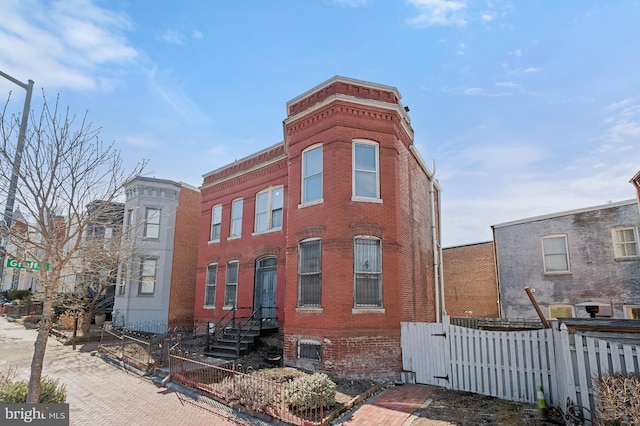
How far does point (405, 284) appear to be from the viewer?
1322 centimetres

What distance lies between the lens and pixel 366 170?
13.1m

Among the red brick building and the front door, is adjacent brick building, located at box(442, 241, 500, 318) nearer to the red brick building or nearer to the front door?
the red brick building

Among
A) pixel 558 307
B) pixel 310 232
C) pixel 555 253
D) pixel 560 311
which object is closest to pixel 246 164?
pixel 310 232

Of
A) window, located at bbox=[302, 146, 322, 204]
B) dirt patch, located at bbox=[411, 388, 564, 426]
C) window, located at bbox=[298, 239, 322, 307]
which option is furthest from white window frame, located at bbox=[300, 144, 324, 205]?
dirt patch, located at bbox=[411, 388, 564, 426]

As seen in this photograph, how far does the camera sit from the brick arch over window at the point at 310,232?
1266 cm

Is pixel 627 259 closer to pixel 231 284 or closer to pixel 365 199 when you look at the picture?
pixel 365 199

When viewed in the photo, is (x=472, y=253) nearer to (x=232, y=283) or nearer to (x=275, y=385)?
(x=232, y=283)

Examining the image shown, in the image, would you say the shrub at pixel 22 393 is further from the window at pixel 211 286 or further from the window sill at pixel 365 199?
the window at pixel 211 286

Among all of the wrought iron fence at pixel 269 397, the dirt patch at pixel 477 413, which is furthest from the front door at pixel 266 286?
the dirt patch at pixel 477 413

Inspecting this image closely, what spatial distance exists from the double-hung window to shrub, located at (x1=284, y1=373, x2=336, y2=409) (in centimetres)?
1063

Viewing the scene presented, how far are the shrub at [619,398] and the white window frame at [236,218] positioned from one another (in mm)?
16188

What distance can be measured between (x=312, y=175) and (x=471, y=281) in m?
19.2

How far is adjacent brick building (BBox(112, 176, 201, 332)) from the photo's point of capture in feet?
72.8

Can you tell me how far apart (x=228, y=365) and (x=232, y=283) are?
681 centimetres
